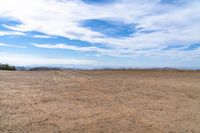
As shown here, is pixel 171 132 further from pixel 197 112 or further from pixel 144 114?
pixel 197 112

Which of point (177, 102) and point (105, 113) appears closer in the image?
point (105, 113)

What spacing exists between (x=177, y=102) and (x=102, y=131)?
594 centimetres

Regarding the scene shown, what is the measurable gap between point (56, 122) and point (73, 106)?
2647mm

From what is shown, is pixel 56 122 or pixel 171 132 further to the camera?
pixel 56 122

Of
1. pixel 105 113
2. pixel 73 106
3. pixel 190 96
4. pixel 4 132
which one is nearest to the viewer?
pixel 4 132

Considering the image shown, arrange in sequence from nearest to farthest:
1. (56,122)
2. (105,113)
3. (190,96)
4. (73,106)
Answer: (56,122) → (105,113) → (73,106) → (190,96)

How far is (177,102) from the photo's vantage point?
41.7ft

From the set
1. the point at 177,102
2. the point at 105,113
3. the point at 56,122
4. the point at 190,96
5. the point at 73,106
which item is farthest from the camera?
the point at 190,96

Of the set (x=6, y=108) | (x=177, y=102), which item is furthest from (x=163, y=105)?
(x=6, y=108)

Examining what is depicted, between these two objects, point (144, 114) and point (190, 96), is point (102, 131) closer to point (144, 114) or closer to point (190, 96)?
point (144, 114)

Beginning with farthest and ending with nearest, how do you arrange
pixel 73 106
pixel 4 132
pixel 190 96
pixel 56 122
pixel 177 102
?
pixel 190 96 < pixel 177 102 < pixel 73 106 < pixel 56 122 < pixel 4 132

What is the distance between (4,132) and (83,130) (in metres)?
1.98

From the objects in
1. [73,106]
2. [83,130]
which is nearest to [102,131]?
[83,130]

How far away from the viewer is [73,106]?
1115 cm
